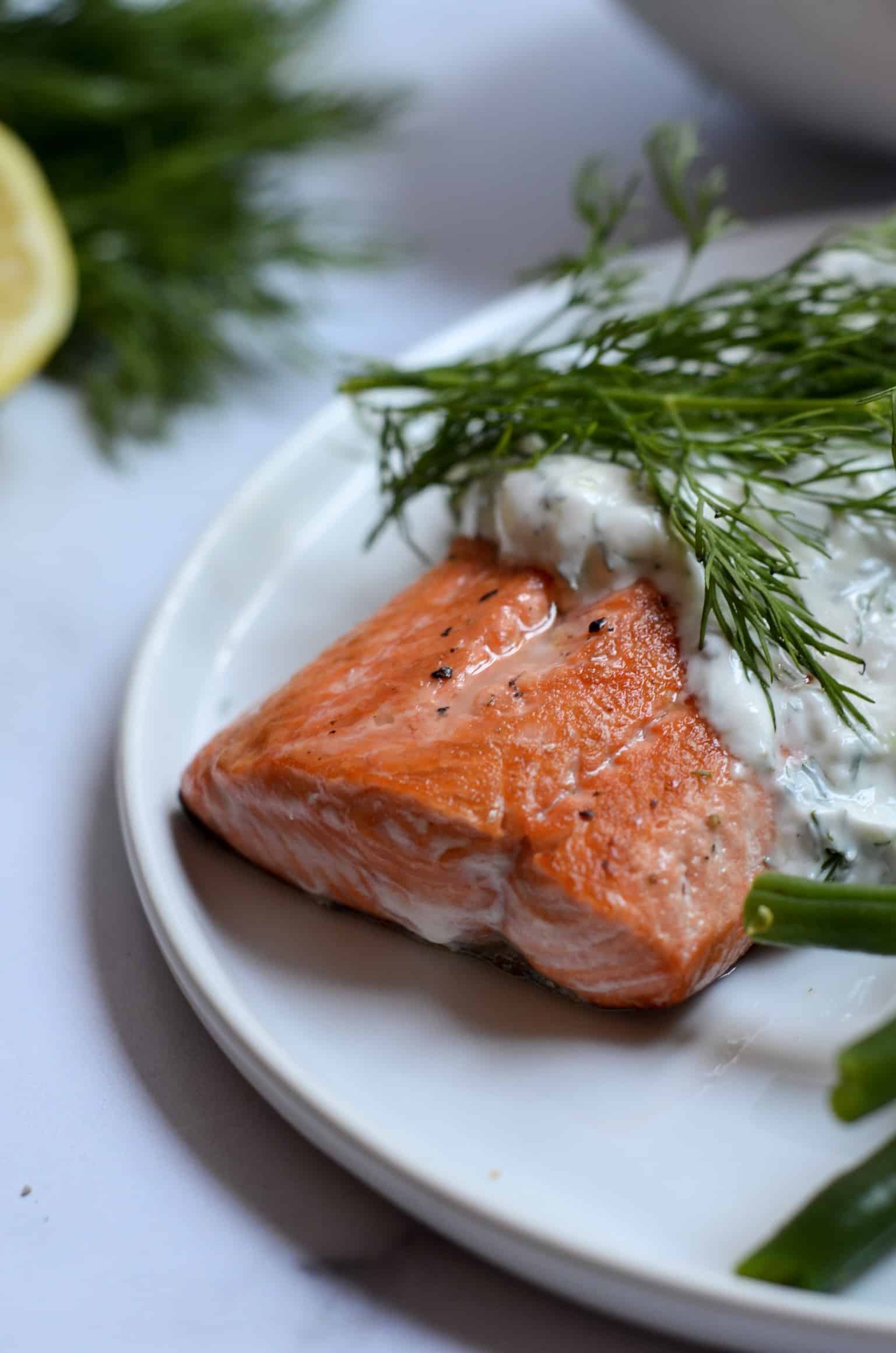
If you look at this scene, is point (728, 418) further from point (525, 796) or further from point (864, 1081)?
point (864, 1081)

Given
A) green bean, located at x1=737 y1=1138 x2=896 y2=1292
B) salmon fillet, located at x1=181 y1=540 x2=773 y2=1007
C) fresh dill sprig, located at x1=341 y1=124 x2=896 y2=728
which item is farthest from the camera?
fresh dill sprig, located at x1=341 y1=124 x2=896 y2=728

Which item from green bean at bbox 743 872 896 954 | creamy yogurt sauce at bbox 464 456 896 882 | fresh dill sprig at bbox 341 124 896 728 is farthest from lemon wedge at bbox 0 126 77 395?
green bean at bbox 743 872 896 954

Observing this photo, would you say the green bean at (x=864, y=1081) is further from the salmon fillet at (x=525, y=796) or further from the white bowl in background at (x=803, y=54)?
the white bowl in background at (x=803, y=54)

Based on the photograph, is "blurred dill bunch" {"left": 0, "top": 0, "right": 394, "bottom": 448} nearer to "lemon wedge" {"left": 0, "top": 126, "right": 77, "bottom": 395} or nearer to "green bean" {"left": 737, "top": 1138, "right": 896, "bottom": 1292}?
"lemon wedge" {"left": 0, "top": 126, "right": 77, "bottom": 395}

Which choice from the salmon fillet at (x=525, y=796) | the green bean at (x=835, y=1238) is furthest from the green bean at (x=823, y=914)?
the green bean at (x=835, y=1238)

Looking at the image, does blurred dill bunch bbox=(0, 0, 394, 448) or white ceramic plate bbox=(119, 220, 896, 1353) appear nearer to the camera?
white ceramic plate bbox=(119, 220, 896, 1353)

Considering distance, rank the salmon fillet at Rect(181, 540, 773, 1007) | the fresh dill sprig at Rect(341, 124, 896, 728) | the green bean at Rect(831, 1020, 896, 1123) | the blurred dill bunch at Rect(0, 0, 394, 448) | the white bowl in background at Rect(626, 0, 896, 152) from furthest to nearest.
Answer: the blurred dill bunch at Rect(0, 0, 394, 448)
the white bowl in background at Rect(626, 0, 896, 152)
the fresh dill sprig at Rect(341, 124, 896, 728)
the salmon fillet at Rect(181, 540, 773, 1007)
the green bean at Rect(831, 1020, 896, 1123)
